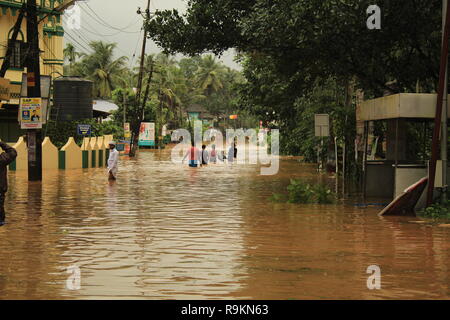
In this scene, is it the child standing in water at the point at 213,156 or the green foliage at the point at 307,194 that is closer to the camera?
the green foliage at the point at 307,194

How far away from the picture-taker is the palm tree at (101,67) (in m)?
97.1

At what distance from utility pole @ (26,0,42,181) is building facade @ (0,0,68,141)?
13.1m

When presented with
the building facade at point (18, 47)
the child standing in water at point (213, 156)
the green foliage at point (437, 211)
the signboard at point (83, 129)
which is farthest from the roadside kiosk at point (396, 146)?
the signboard at point (83, 129)

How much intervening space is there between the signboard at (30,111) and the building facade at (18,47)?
13.1 meters

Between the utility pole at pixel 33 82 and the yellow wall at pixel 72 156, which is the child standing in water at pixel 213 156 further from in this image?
the utility pole at pixel 33 82

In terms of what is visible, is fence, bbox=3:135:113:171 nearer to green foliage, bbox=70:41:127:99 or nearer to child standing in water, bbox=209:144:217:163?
child standing in water, bbox=209:144:217:163

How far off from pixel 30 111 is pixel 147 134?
177 ft

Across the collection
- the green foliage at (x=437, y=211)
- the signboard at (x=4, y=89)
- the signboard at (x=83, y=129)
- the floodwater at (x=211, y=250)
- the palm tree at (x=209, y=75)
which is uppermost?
the palm tree at (x=209, y=75)

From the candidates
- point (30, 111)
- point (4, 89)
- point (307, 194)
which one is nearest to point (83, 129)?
point (30, 111)

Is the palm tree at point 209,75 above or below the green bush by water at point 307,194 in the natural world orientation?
above

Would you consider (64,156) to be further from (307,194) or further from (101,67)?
(101,67)

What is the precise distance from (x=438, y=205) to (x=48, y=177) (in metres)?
18.8

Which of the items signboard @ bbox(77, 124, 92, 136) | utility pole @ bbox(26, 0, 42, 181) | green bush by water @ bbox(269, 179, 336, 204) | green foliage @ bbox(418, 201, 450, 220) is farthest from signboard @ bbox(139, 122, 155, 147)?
green foliage @ bbox(418, 201, 450, 220)
